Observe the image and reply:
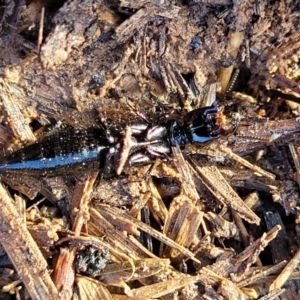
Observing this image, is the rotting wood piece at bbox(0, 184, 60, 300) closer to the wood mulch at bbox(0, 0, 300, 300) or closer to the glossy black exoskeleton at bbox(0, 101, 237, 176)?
the wood mulch at bbox(0, 0, 300, 300)

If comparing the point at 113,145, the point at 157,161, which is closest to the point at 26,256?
the point at 113,145

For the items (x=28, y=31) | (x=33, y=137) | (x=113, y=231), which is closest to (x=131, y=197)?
(x=113, y=231)

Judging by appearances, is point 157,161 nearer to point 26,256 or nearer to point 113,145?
point 113,145

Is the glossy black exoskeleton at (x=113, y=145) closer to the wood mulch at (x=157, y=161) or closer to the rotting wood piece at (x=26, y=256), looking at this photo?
the wood mulch at (x=157, y=161)

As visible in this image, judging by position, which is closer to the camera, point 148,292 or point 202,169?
point 148,292

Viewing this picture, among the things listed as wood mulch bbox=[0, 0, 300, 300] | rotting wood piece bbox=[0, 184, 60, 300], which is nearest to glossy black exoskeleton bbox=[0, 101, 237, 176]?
wood mulch bbox=[0, 0, 300, 300]

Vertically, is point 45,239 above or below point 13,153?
below

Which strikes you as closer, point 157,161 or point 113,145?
point 113,145

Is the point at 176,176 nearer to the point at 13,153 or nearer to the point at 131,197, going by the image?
the point at 131,197

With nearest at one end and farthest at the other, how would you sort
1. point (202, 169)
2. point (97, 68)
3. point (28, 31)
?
point (28, 31) < point (97, 68) < point (202, 169)
